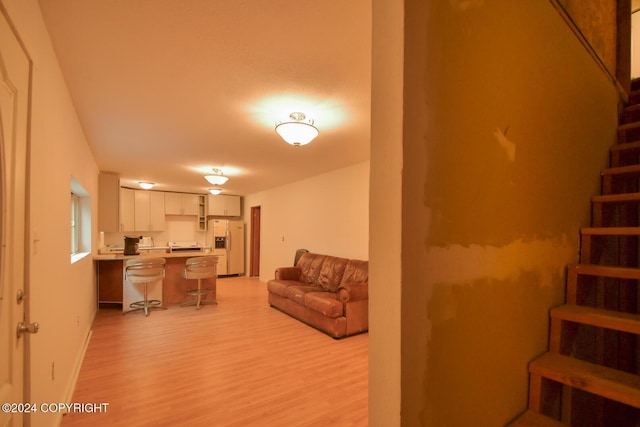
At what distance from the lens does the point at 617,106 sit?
2.04 m

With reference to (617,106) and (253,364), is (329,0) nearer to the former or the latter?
(617,106)

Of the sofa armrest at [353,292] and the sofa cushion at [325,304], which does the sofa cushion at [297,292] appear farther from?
the sofa armrest at [353,292]

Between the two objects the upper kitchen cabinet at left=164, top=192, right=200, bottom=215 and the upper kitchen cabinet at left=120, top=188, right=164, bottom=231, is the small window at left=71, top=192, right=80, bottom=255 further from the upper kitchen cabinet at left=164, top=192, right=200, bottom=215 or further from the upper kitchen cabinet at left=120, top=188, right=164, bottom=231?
the upper kitchen cabinet at left=164, top=192, right=200, bottom=215

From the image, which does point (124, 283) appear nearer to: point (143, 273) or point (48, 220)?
point (143, 273)

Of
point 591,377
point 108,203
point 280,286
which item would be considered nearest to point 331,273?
point 280,286

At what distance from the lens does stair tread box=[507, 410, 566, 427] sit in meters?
1.11

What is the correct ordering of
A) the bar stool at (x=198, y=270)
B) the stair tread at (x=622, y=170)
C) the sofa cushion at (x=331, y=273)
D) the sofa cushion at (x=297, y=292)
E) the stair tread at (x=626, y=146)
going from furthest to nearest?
the bar stool at (x=198, y=270) → the sofa cushion at (x=331, y=273) → the sofa cushion at (x=297, y=292) → the stair tread at (x=626, y=146) → the stair tread at (x=622, y=170)

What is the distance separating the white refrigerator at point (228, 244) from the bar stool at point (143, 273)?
306cm

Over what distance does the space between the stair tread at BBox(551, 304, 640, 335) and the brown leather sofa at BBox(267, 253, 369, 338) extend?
2.40 meters

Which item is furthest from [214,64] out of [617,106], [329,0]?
[617,106]

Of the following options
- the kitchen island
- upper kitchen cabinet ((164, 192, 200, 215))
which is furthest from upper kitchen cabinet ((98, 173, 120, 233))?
upper kitchen cabinet ((164, 192, 200, 215))

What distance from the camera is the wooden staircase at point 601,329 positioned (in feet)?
3.70

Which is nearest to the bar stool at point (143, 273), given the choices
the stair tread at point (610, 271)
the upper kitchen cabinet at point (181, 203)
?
the upper kitchen cabinet at point (181, 203)

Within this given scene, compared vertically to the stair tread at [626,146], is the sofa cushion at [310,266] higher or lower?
lower
